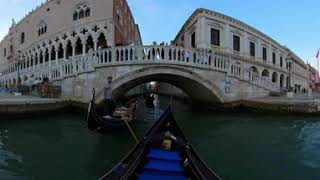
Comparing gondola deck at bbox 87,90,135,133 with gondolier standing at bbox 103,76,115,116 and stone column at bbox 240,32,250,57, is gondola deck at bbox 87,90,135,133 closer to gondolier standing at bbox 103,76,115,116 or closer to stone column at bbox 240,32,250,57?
gondolier standing at bbox 103,76,115,116

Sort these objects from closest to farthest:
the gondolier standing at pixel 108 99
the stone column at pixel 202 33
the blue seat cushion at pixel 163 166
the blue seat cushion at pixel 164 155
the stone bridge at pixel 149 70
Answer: the blue seat cushion at pixel 163 166 < the blue seat cushion at pixel 164 155 < the gondolier standing at pixel 108 99 < the stone bridge at pixel 149 70 < the stone column at pixel 202 33

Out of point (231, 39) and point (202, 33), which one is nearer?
point (202, 33)

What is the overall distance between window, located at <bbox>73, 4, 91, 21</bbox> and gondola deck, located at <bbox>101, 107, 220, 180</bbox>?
1028 centimetres

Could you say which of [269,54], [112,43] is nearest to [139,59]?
[112,43]

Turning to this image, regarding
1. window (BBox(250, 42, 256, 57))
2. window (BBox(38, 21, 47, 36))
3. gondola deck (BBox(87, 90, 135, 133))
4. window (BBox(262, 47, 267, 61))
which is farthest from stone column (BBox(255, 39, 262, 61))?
gondola deck (BBox(87, 90, 135, 133))

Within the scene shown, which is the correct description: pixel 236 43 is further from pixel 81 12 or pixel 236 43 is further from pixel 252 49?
pixel 81 12

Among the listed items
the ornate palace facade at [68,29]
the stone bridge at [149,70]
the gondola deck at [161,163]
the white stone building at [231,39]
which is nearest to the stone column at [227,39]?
the white stone building at [231,39]

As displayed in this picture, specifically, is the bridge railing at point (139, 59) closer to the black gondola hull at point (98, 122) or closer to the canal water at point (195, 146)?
the canal water at point (195, 146)

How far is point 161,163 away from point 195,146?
187 cm

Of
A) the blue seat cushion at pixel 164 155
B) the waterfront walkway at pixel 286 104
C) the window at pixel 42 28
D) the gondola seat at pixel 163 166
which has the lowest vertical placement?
the gondola seat at pixel 163 166

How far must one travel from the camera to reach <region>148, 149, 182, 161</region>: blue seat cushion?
2.28m

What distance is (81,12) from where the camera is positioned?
12.1m

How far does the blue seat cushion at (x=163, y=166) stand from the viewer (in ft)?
6.79

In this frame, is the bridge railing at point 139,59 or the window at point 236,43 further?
the window at point 236,43
